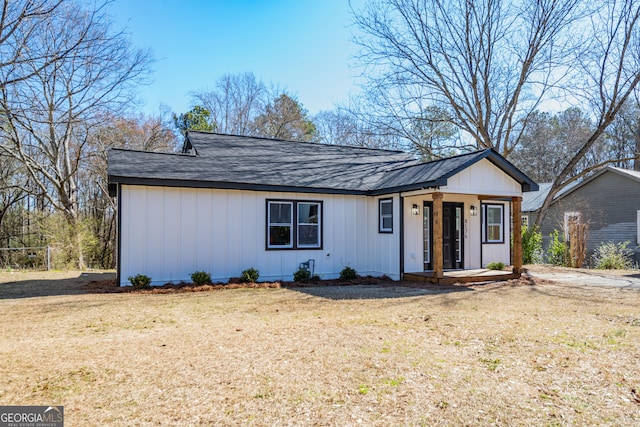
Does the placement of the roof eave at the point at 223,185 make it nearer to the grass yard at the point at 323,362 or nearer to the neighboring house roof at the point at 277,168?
the neighboring house roof at the point at 277,168

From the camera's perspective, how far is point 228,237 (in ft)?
34.6

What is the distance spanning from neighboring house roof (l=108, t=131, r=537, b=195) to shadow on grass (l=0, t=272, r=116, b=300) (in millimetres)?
2583

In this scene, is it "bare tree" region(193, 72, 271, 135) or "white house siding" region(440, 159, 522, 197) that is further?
"bare tree" region(193, 72, 271, 135)

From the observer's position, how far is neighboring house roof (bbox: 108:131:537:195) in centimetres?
1005

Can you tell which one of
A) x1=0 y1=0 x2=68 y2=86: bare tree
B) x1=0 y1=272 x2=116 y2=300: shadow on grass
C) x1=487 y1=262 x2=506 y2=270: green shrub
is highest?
x1=0 y1=0 x2=68 y2=86: bare tree

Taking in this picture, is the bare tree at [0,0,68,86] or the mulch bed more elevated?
the bare tree at [0,0,68,86]

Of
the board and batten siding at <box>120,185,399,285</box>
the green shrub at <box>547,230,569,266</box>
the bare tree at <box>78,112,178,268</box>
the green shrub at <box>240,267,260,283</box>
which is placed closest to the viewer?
the board and batten siding at <box>120,185,399,285</box>

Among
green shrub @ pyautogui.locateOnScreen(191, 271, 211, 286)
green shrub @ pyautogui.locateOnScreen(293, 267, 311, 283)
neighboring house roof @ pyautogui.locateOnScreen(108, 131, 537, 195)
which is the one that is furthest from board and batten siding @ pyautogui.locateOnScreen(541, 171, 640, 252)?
green shrub @ pyautogui.locateOnScreen(191, 271, 211, 286)

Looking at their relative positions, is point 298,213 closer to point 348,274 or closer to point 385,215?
point 348,274

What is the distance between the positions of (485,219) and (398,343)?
30.2ft

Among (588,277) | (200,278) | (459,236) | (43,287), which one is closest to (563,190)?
(588,277)

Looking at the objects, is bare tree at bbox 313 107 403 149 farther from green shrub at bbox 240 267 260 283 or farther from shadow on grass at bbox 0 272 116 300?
shadow on grass at bbox 0 272 116 300

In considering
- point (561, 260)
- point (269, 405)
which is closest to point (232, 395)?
point (269, 405)

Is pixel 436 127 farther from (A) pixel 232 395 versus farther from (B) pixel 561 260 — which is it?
(A) pixel 232 395
